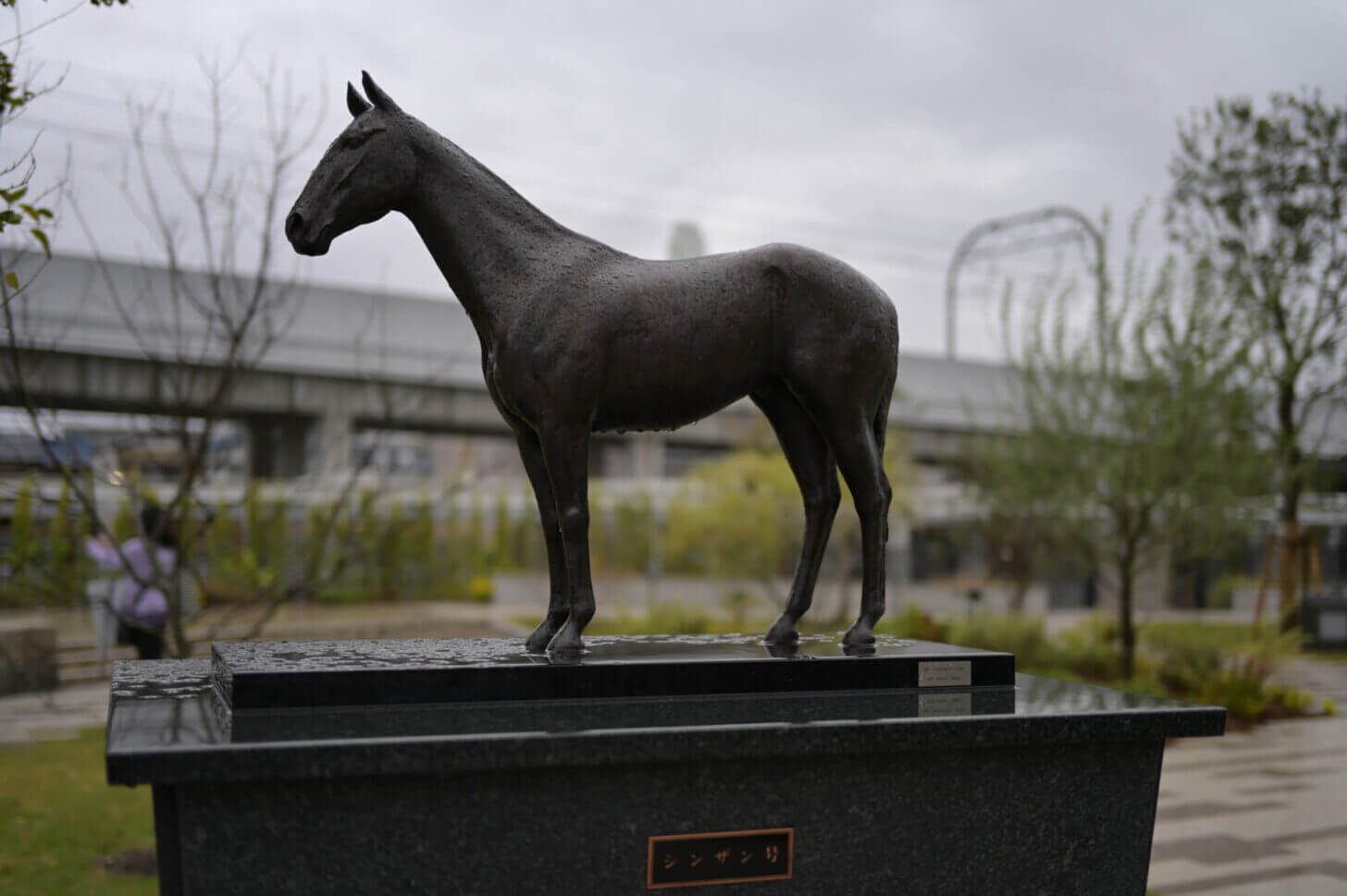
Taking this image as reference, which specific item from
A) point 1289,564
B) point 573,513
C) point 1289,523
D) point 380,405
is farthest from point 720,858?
point 380,405

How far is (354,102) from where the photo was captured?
140 inches

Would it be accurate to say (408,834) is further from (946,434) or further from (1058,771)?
(946,434)

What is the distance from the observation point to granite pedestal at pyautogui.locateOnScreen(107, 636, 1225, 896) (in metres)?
2.60

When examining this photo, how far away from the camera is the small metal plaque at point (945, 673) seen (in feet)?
12.4

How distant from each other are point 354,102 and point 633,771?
2.22 metres

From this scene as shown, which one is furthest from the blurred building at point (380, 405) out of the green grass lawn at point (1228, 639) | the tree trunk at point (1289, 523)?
the green grass lawn at point (1228, 639)

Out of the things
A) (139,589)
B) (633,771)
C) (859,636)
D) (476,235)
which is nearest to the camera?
(633,771)

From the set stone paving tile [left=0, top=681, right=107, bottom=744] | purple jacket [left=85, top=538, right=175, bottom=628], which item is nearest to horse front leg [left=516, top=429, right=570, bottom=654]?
purple jacket [left=85, top=538, right=175, bottom=628]

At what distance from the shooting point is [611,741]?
2.82m

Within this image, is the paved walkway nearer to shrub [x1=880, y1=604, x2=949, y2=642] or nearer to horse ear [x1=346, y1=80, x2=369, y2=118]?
shrub [x1=880, y1=604, x2=949, y2=642]

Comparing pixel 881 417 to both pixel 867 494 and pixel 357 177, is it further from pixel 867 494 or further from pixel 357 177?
pixel 357 177

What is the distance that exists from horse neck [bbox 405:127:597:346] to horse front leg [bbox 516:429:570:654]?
0.42m

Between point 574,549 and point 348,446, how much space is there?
72.2ft

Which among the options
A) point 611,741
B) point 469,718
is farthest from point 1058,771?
point 469,718
